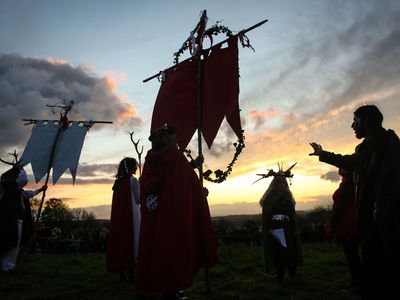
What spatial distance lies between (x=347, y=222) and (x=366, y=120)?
297 cm

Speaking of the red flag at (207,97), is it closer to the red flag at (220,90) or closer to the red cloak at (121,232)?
the red flag at (220,90)

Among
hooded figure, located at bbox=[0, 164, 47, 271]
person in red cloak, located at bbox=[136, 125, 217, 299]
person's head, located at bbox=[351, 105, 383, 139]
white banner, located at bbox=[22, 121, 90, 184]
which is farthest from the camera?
white banner, located at bbox=[22, 121, 90, 184]

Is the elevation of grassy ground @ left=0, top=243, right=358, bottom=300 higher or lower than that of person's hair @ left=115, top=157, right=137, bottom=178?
lower

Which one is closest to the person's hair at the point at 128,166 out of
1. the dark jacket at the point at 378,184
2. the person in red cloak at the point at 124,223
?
the person in red cloak at the point at 124,223

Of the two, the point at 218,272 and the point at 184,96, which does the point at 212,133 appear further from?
the point at 218,272

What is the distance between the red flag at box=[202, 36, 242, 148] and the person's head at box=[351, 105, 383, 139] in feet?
8.00

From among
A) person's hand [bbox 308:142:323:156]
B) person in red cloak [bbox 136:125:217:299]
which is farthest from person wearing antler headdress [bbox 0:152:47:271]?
person's hand [bbox 308:142:323:156]

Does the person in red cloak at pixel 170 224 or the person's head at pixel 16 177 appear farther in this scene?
the person's head at pixel 16 177

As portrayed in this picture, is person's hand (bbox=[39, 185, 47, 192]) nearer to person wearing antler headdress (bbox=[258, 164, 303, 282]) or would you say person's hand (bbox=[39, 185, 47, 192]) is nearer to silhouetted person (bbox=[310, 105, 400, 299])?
person wearing antler headdress (bbox=[258, 164, 303, 282])

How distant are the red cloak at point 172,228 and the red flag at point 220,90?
1361 millimetres

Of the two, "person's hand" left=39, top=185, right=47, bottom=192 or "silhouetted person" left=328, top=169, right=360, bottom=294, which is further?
"person's hand" left=39, top=185, right=47, bottom=192

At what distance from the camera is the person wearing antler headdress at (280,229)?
27.9 feet

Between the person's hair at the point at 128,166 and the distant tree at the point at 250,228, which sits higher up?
the person's hair at the point at 128,166

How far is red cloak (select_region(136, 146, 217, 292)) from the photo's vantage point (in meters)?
5.15
